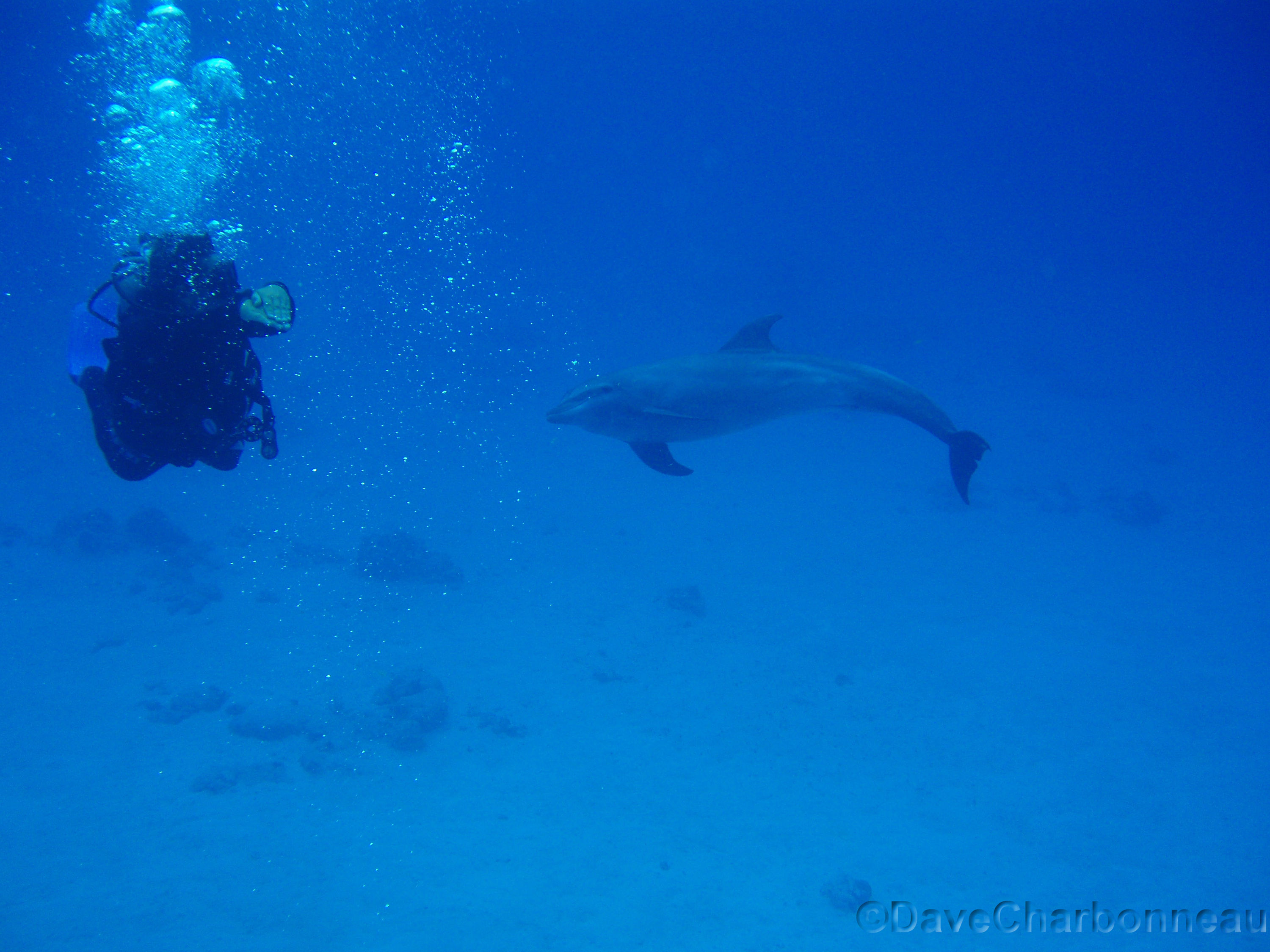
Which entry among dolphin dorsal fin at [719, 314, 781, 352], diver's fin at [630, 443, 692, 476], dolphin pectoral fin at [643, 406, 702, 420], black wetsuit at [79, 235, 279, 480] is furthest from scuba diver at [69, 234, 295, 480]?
dolphin dorsal fin at [719, 314, 781, 352]

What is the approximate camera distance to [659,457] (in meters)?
7.05

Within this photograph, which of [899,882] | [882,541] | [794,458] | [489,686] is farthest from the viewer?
[794,458]

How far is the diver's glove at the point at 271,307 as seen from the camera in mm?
3646

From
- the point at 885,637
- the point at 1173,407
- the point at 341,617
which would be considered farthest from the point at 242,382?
the point at 1173,407

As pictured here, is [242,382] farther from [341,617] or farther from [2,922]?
[341,617]

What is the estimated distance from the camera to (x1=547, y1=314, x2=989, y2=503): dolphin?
6539mm

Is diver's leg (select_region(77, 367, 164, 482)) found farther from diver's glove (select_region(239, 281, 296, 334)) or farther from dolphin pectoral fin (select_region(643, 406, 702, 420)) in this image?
dolphin pectoral fin (select_region(643, 406, 702, 420))

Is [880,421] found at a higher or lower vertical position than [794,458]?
higher

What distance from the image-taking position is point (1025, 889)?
764 cm

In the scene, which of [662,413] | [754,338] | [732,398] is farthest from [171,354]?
[754,338]

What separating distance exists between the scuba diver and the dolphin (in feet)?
→ 10.2

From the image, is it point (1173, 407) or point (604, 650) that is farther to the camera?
point (1173, 407)

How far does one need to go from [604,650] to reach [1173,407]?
134 ft

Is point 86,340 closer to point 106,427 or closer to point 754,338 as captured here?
point 106,427
